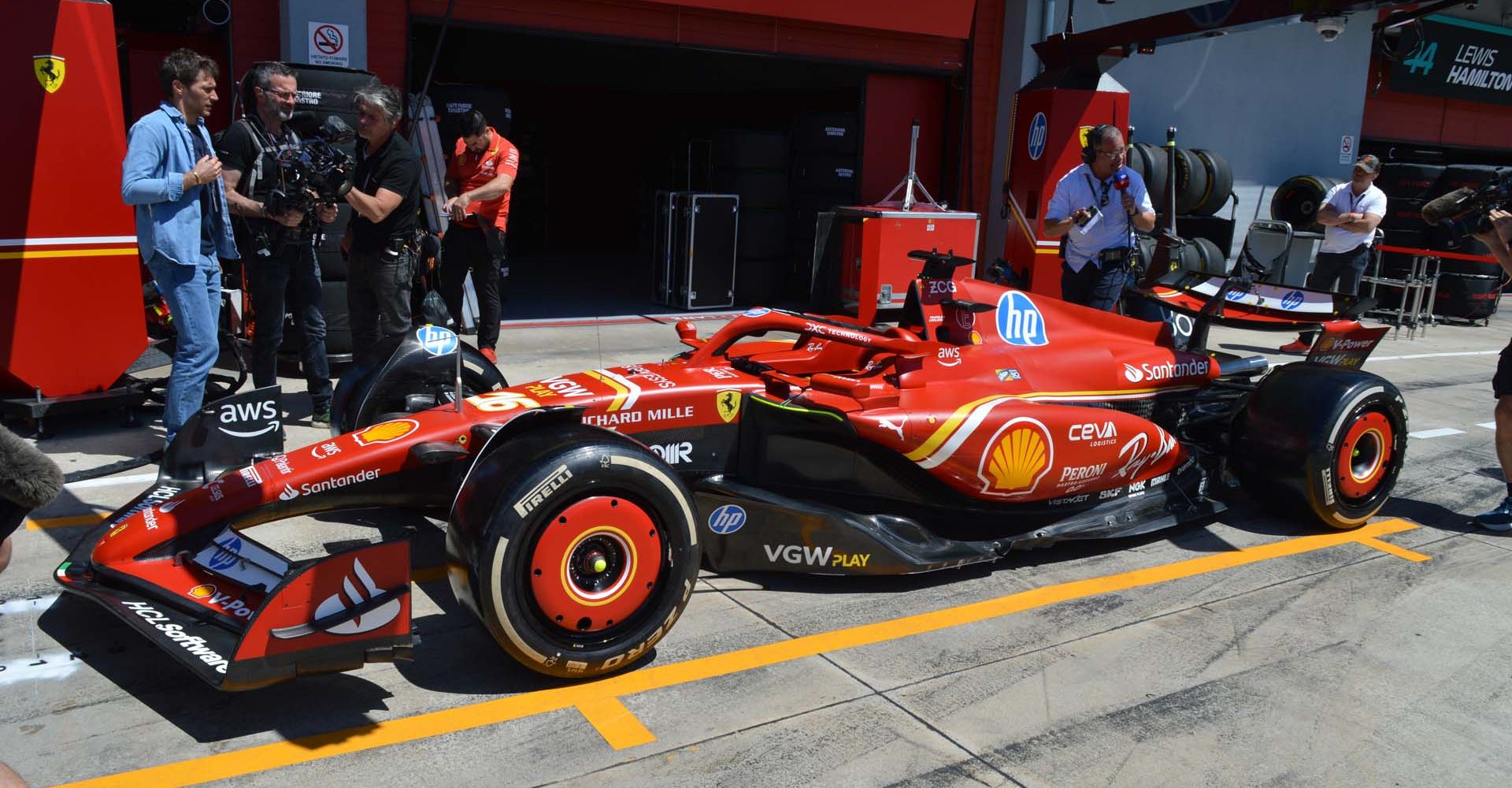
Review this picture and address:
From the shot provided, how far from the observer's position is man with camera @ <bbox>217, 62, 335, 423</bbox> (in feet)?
19.2

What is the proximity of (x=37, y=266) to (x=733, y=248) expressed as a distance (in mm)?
7210

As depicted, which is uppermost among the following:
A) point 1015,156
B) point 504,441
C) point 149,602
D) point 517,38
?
point 517,38

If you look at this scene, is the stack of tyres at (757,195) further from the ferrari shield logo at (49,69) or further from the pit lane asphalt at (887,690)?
the pit lane asphalt at (887,690)

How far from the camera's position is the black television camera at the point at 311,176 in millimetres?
5715

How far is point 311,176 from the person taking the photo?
571 cm

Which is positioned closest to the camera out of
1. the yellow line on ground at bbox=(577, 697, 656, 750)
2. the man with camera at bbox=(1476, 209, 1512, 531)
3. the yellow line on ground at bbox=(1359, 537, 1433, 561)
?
the yellow line on ground at bbox=(577, 697, 656, 750)

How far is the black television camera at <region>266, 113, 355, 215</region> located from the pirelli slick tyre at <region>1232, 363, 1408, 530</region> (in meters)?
4.74

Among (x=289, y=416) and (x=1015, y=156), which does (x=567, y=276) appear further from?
(x=289, y=416)

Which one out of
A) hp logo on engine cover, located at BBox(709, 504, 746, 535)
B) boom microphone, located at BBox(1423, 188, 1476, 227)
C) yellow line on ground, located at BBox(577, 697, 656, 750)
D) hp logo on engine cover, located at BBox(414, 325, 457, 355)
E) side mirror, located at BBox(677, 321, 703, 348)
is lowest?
yellow line on ground, located at BBox(577, 697, 656, 750)

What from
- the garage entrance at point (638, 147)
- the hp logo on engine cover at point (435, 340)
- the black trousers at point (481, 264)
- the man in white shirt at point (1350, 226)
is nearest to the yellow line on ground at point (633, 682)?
the hp logo on engine cover at point (435, 340)

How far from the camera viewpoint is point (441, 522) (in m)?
5.09

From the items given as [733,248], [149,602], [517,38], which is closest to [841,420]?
[149,602]

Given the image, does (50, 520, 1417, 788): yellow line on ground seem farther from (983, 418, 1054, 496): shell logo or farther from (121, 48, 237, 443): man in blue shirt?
(121, 48, 237, 443): man in blue shirt

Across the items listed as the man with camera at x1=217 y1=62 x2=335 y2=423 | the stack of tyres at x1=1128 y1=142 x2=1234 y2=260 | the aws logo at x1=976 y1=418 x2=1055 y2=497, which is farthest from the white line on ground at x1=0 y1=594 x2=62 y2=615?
the stack of tyres at x1=1128 y1=142 x2=1234 y2=260
